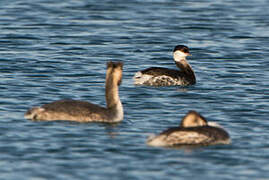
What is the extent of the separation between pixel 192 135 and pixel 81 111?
9.28ft

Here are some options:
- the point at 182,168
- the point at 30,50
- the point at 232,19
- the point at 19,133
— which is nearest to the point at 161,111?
the point at 19,133

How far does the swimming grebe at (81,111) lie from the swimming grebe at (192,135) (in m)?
2.14

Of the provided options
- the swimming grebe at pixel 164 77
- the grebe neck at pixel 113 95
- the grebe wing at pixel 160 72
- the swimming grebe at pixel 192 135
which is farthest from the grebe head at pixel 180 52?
the swimming grebe at pixel 192 135

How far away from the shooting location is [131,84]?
20.3m

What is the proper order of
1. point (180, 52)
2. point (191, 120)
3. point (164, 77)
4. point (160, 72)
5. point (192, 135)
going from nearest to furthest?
point (192, 135) < point (191, 120) < point (160, 72) < point (164, 77) < point (180, 52)

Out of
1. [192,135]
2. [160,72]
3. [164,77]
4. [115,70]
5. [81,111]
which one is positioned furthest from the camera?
[164,77]

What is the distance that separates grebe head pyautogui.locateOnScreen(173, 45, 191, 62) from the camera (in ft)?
71.5

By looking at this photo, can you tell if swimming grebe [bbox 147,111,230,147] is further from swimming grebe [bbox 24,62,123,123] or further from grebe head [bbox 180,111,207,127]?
swimming grebe [bbox 24,62,123,123]

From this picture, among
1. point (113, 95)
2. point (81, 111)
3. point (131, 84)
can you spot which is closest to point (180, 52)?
point (131, 84)

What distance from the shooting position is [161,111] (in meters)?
16.5

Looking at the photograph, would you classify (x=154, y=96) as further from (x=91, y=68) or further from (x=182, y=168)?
(x=182, y=168)

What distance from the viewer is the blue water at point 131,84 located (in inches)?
471

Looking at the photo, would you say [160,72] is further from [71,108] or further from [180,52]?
[71,108]

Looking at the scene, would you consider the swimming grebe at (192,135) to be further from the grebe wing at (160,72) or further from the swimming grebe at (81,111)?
the grebe wing at (160,72)
